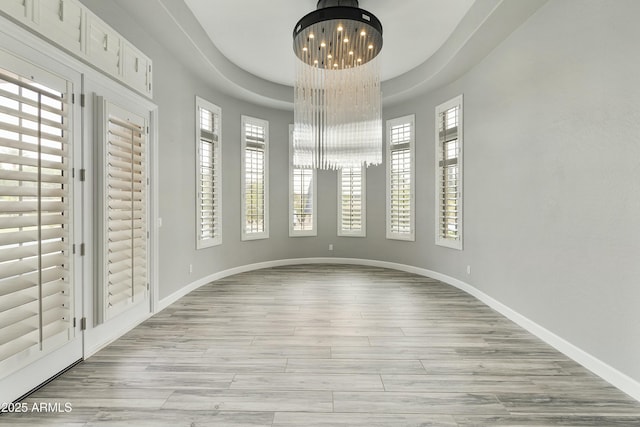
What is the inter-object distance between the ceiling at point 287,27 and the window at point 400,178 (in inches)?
46.2

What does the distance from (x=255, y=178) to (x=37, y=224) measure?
3.94 meters

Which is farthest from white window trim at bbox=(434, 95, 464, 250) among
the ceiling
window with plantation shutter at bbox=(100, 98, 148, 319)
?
window with plantation shutter at bbox=(100, 98, 148, 319)

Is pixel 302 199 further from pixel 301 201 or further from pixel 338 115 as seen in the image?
pixel 338 115

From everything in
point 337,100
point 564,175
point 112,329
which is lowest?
point 112,329

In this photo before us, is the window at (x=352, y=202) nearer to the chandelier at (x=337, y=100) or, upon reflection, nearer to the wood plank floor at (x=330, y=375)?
the chandelier at (x=337, y=100)

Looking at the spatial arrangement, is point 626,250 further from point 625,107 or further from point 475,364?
point 475,364

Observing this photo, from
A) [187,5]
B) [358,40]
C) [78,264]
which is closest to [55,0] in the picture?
[187,5]

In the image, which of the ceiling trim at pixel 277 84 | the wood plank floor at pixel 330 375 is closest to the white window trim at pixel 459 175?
the ceiling trim at pixel 277 84

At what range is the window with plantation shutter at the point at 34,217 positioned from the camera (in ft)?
6.30

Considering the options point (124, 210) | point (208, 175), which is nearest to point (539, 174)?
point (124, 210)

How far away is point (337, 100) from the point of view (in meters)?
3.72

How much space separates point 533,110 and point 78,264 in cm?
451

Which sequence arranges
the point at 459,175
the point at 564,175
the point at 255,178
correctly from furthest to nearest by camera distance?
the point at 255,178
the point at 459,175
the point at 564,175

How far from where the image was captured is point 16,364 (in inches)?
78.6
